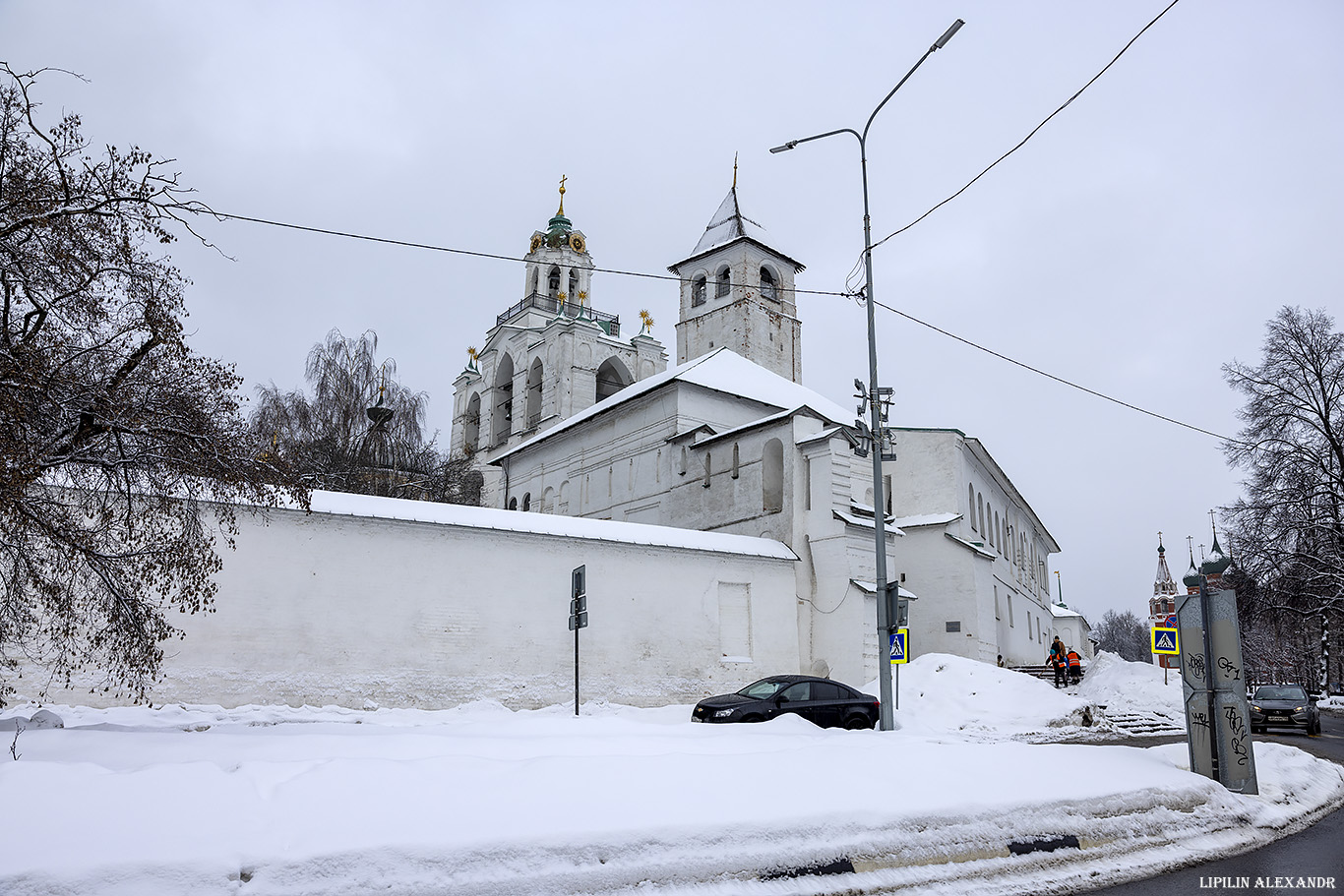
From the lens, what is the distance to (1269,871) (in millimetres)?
7277

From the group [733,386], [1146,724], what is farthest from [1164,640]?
[733,386]

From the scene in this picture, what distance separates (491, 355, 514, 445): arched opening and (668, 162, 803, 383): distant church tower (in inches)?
676

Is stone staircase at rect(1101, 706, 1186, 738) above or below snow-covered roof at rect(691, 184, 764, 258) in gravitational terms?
below

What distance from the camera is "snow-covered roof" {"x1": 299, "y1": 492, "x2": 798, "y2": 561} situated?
19.7m

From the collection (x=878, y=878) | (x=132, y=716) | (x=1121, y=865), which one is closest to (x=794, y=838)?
(x=878, y=878)

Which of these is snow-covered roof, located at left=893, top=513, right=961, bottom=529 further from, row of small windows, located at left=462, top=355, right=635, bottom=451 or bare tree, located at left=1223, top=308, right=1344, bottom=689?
row of small windows, located at left=462, top=355, right=635, bottom=451

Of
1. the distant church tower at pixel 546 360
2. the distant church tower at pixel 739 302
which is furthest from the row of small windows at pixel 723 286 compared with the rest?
the distant church tower at pixel 546 360

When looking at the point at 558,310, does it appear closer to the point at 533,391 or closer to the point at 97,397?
the point at 533,391

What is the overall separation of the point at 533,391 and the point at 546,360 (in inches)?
131

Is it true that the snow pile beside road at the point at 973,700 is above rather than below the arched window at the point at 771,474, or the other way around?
below

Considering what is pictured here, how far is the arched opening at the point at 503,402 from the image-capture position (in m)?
68.2

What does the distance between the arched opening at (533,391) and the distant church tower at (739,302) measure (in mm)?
12682

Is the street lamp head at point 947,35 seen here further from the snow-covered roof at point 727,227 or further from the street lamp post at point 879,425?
the snow-covered roof at point 727,227

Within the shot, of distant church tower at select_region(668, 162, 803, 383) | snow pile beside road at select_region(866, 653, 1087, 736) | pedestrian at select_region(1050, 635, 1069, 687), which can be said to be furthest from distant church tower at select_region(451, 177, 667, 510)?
snow pile beside road at select_region(866, 653, 1087, 736)
